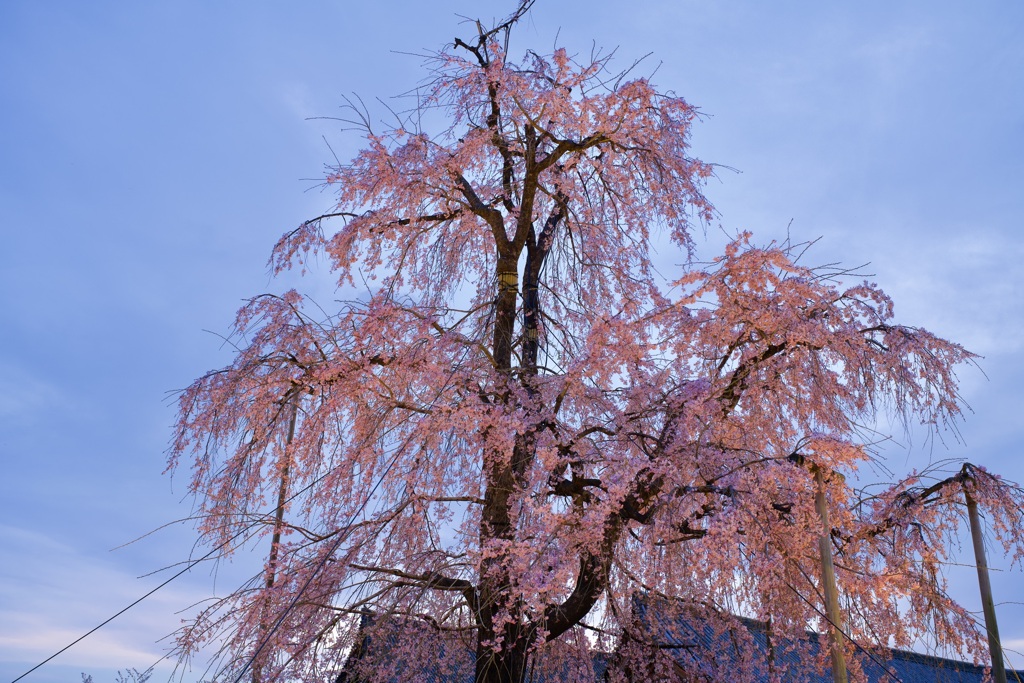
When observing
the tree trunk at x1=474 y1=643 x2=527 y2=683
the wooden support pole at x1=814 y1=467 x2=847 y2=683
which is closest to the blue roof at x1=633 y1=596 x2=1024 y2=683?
the wooden support pole at x1=814 y1=467 x2=847 y2=683

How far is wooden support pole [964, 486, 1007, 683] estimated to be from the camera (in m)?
8.43

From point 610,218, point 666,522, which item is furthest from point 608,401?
point 610,218

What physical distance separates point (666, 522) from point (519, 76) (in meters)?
5.48

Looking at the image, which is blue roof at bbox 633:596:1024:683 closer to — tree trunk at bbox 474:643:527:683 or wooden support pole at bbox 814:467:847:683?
wooden support pole at bbox 814:467:847:683

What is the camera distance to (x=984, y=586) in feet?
28.3

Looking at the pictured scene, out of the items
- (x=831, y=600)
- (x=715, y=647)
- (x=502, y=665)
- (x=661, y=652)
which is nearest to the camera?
(x=831, y=600)

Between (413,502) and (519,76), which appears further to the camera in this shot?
(519,76)

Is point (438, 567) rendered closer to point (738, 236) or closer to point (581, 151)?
point (738, 236)

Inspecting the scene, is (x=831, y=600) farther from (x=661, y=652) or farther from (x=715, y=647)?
(x=661, y=652)

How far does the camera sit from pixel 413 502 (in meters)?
7.91

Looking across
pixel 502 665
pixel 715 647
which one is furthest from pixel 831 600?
pixel 502 665

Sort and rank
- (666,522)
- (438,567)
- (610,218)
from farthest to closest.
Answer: (610,218) < (438,567) < (666,522)

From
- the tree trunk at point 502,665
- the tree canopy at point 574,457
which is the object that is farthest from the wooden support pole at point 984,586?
the tree trunk at point 502,665

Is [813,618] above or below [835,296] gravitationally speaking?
below
